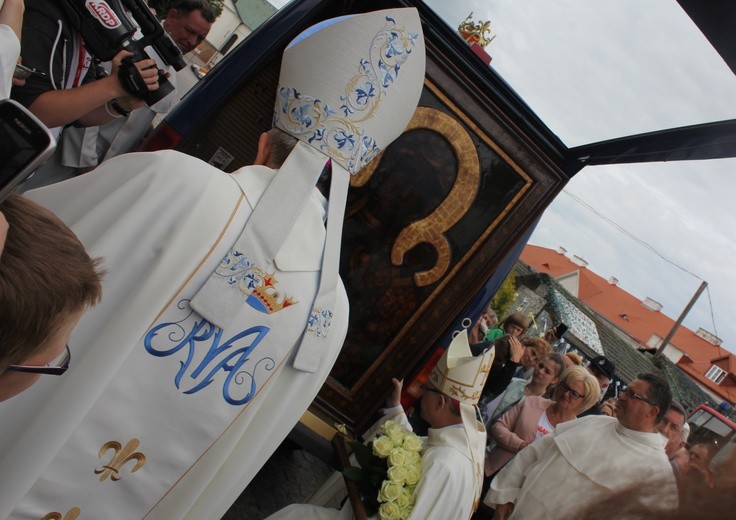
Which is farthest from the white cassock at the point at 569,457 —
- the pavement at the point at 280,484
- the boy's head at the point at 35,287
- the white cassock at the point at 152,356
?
the boy's head at the point at 35,287

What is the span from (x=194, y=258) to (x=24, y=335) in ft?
2.49

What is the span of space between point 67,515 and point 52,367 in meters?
0.83

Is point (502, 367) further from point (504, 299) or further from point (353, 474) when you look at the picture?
point (504, 299)

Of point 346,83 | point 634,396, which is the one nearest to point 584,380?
point 634,396

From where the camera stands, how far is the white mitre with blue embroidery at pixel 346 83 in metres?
2.15

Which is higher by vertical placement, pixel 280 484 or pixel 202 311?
pixel 202 311

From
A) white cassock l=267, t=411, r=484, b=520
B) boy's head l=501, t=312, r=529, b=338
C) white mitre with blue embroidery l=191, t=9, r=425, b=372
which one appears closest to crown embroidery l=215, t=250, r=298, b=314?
white mitre with blue embroidery l=191, t=9, r=425, b=372

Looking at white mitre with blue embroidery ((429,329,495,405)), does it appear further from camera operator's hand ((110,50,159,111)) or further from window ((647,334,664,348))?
window ((647,334,664,348))

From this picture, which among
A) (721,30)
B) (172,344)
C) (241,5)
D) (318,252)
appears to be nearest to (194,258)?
(172,344)

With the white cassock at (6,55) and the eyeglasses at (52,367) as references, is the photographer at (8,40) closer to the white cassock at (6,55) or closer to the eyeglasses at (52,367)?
the white cassock at (6,55)

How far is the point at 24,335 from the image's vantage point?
3.33ft

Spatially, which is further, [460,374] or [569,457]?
[569,457]

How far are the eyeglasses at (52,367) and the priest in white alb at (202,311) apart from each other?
0.35 m

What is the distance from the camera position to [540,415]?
4828 mm
